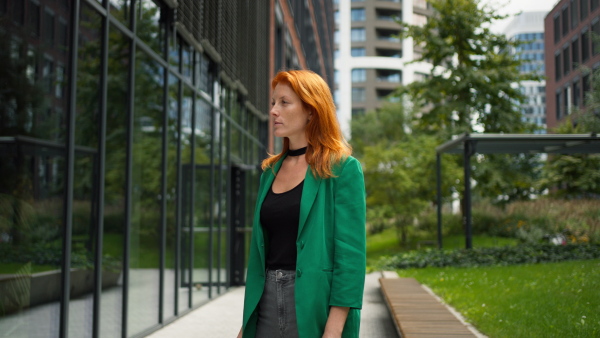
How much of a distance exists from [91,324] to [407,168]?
2581cm

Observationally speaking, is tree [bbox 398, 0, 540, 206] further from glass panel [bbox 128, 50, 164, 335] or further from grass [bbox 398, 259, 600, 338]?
glass panel [bbox 128, 50, 164, 335]

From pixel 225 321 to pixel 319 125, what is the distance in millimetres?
7913

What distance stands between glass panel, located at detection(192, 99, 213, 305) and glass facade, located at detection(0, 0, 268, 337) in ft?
0.11

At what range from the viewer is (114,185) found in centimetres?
768

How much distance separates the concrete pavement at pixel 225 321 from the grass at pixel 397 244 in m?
11.0

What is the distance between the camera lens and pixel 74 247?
6.44 metres

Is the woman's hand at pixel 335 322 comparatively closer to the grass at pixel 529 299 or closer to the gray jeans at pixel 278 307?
the gray jeans at pixel 278 307

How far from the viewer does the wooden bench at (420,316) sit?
252 inches

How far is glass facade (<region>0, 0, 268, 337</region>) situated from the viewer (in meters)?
5.27

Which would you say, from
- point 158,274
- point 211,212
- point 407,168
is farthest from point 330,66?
point 158,274

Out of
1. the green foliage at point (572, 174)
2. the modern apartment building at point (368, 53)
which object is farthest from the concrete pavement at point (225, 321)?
the modern apartment building at point (368, 53)

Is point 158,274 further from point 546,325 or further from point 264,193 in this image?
point 264,193

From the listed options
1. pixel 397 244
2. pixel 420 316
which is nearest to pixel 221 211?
pixel 420 316

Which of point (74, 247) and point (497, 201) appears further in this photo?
point (497, 201)
